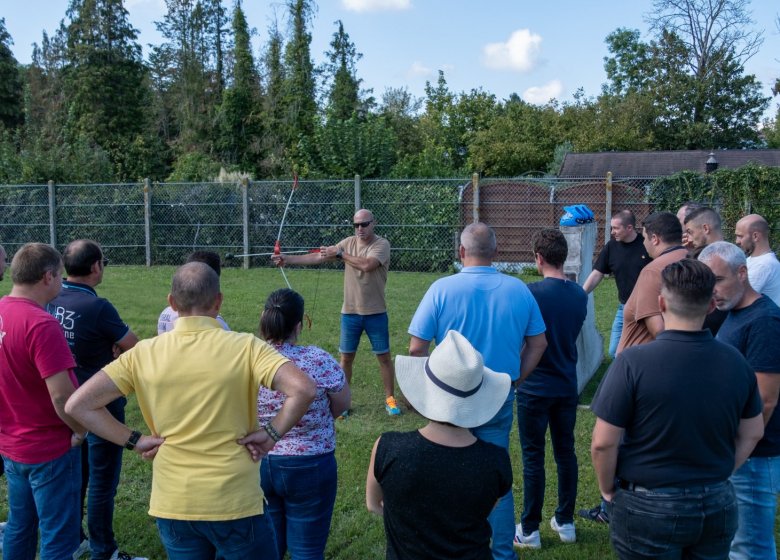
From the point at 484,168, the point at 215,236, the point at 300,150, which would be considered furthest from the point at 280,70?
the point at 215,236

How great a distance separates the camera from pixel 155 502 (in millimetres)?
2576

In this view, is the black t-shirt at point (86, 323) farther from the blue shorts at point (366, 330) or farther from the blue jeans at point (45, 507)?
the blue shorts at point (366, 330)

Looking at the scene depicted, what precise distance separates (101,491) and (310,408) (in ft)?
5.09

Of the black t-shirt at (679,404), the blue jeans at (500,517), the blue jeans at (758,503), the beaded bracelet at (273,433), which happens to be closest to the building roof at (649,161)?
the blue jeans at (500,517)

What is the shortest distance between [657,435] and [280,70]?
32.9 meters

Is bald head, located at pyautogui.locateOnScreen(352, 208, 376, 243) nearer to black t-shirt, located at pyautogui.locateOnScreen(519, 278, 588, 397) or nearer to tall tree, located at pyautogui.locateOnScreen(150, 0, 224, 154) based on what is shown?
black t-shirt, located at pyautogui.locateOnScreen(519, 278, 588, 397)

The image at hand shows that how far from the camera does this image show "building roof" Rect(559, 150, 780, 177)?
2403 centimetres

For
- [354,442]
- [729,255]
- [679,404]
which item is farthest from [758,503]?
[354,442]

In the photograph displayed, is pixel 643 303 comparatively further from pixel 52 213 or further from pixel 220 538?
pixel 52 213

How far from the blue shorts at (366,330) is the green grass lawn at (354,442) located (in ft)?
1.85

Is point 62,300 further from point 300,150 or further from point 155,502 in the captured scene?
point 300,150

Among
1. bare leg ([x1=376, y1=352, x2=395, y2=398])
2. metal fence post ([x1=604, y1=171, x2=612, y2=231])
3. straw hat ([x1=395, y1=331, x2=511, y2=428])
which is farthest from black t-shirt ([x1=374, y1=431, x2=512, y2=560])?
metal fence post ([x1=604, y1=171, x2=612, y2=231])

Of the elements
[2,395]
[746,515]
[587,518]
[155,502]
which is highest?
[2,395]

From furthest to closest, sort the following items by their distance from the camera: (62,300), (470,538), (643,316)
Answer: (643,316) → (62,300) → (470,538)
